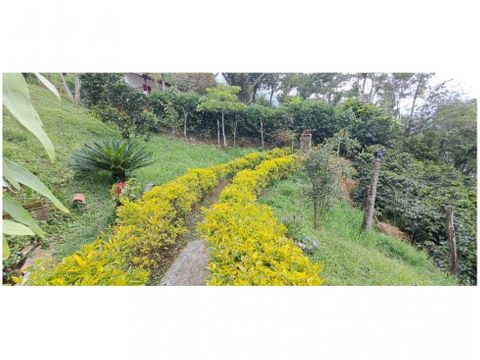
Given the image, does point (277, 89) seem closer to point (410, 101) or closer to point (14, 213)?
point (410, 101)

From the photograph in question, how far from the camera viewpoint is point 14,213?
1.79 feet

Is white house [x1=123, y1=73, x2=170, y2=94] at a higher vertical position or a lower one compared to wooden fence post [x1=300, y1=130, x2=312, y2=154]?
higher

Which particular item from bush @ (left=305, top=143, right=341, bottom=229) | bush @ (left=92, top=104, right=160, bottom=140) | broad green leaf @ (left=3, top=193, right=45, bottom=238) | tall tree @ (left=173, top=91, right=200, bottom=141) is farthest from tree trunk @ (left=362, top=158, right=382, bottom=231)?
broad green leaf @ (left=3, top=193, right=45, bottom=238)

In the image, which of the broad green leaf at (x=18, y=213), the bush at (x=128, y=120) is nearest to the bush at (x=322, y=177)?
the bush at (x=128, y=120)

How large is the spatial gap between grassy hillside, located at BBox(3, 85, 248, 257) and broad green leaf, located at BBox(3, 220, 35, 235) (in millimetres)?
969

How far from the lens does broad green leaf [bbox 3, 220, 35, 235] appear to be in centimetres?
55

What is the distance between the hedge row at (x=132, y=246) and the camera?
50.8 inches

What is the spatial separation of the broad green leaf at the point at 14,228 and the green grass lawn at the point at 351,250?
1736 millimetres

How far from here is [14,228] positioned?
21.6 inches

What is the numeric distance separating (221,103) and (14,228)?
275 cm

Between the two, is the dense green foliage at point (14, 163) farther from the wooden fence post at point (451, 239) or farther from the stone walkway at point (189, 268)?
the wooden fence post at point (451, 239)

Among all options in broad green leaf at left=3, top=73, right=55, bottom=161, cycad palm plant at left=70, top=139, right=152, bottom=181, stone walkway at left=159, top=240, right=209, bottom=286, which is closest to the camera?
broad green leaf at left=3, top=73, right=55, bottom=161

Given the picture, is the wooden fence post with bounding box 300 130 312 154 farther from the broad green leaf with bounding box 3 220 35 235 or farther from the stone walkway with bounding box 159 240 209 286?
the broad green leaf with bounding box 3 220 35 235
